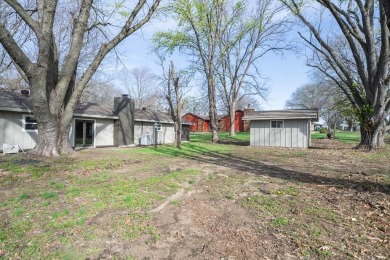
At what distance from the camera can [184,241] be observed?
3961 mm

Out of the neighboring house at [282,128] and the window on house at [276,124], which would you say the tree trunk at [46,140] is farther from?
the window on house at [276,124]

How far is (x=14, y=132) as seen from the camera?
14.8 m

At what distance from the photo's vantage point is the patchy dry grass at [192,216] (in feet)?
12.1

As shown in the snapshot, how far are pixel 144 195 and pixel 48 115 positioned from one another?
750 centimetres

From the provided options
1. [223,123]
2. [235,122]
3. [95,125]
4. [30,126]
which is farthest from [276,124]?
[223,123]

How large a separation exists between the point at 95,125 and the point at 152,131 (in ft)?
21.7

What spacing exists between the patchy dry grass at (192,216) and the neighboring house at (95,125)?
801 centimetres

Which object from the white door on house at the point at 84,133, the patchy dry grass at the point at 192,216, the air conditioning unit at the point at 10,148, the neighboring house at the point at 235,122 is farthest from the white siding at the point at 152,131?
the neighboring house at the point at 235,122

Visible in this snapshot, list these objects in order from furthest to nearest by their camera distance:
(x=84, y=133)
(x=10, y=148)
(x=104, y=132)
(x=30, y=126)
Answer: (x=104, y=132)
(x=84, y=133)
(x=30, y=126)
(x=10, y=148)

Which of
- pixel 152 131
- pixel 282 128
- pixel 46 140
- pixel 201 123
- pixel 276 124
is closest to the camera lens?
pixel 46 140

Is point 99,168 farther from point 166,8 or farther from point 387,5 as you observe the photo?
point 166,8

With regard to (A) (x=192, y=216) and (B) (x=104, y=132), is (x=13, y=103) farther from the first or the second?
(A) (x=192, y=216)

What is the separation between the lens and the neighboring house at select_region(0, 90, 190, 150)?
48.4ft

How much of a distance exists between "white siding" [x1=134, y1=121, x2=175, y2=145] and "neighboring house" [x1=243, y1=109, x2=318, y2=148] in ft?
27.9
